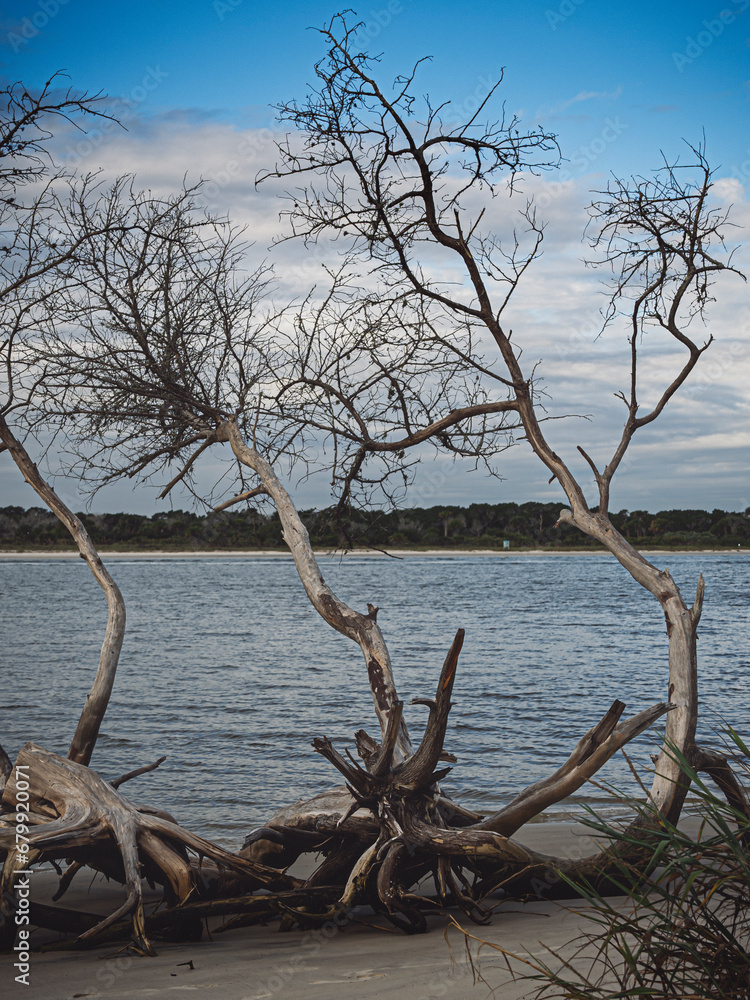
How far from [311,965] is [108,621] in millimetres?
3325

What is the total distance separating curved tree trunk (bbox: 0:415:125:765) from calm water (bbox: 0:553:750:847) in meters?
1.79

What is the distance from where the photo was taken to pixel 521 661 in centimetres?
2014

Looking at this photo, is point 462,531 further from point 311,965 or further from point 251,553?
point 311,965

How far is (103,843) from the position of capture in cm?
471

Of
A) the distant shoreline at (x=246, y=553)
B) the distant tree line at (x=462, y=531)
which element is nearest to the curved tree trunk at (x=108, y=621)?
the distant tree line at (x=462, y=531)

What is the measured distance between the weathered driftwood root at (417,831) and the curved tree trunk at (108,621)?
1.80 metres

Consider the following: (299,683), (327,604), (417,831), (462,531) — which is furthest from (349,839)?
(462,531)

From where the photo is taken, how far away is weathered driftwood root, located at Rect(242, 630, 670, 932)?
15.4 feet

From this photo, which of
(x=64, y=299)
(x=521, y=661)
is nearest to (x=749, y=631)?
(x=521, y=661)

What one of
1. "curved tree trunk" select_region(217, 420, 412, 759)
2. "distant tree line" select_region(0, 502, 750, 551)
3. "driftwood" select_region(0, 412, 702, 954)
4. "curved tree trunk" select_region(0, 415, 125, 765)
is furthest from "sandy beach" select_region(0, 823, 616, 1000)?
"distant tree line" select_region(0, 502, 750, 551)

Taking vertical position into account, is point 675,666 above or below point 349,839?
above

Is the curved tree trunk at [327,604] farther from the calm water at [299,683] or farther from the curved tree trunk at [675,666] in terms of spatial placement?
the calm water at [299,683]

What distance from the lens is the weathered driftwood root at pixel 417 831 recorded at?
4688 mm

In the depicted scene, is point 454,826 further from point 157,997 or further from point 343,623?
point 157,997
